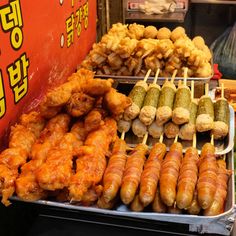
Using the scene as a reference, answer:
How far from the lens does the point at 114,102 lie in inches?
122

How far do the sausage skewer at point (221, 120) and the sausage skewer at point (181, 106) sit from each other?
256mm

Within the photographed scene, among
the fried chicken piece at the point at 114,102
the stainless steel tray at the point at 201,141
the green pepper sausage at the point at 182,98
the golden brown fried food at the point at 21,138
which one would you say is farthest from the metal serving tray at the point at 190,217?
the green pepper sausage at the point at 182,98

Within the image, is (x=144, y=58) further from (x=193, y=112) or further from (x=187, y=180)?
(x=187, y=180)

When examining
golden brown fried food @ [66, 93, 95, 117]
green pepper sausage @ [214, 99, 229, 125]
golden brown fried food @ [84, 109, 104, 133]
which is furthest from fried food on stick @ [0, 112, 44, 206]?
green pepper sausage @ [214, 99, 229, 125]

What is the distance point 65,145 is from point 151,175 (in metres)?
0.68

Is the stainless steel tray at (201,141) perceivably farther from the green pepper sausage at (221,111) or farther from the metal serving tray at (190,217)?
the metal serving tray at (190,217)

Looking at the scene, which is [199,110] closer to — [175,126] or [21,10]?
[175,126]

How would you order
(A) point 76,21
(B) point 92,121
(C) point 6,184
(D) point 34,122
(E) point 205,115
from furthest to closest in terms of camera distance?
(A) point 76,21, (E) point 205,115, (D) point 34,122, (B) point 92,121, (C) point 6,184

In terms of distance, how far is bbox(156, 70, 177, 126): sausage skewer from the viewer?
3268 mm

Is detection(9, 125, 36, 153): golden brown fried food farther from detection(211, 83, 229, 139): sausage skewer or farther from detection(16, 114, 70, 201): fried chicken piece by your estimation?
detection(211, 83, 229, 139): sausage skewer

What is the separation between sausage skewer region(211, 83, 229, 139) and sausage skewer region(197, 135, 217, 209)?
1.18 feet

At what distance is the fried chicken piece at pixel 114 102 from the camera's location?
3.10m

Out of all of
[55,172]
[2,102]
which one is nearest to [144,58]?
[2,102]

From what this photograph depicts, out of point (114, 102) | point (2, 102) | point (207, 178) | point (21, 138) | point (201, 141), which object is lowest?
point (201, 141)
